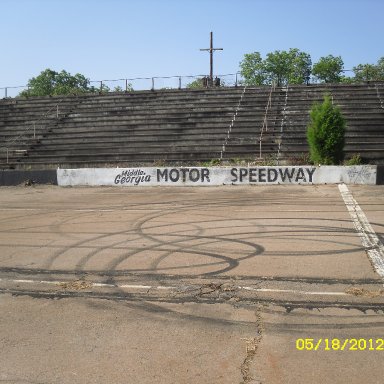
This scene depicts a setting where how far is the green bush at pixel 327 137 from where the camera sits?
72.5ft

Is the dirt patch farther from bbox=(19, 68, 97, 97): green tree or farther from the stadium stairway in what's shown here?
bbox=(19, 68, 97, 97): green tree

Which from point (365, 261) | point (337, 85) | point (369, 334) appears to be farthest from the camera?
point (337, 85)

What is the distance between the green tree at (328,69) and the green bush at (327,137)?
225ft

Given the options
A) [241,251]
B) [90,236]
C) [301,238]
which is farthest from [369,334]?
[90,236]

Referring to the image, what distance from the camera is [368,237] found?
9172 mm

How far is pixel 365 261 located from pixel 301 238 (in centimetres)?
208

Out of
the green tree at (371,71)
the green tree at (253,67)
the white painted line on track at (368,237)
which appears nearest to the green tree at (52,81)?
the green tree at (253,67)

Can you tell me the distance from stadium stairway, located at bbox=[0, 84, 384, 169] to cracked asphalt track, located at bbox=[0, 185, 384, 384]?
585 inches

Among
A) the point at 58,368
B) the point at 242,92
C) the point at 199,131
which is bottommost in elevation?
the point at 58,368

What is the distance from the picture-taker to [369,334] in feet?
15.3

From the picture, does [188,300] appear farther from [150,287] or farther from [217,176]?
[217,176]

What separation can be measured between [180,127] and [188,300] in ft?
82.2

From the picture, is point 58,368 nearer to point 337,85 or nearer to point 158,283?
point 158,283

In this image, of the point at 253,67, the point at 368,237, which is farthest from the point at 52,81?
the point at 368,237
